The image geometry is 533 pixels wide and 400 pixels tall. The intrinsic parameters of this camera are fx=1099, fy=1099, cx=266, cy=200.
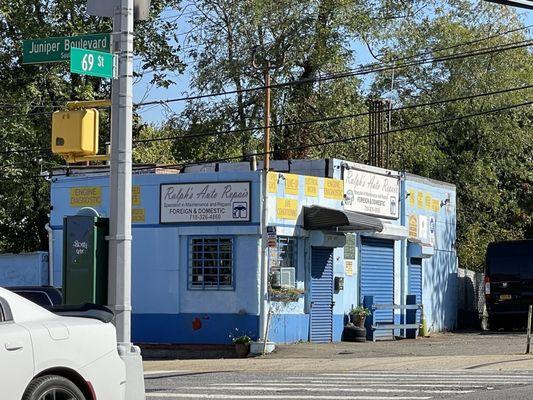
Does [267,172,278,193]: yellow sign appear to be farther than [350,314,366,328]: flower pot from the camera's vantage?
No

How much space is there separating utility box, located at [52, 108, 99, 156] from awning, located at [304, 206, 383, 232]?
13.9m

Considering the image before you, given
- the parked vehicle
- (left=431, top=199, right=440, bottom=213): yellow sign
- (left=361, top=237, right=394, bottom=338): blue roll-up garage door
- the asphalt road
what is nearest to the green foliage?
(left=361, top=237, right=394, bottom=338): blue roll-up garage door

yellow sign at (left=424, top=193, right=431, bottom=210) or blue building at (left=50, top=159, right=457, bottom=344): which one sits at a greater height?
yellow sign at (left=424, top=193, right=431, bottom=210)

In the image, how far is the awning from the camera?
25.3 meters

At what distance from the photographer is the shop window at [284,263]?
81.9 feet

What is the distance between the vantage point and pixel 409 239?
101 feet

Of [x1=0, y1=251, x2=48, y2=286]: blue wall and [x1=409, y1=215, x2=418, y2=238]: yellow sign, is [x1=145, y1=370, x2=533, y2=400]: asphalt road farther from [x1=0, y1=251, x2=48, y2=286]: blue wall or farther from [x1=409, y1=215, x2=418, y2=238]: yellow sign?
[x1=409, y1=215, x2=418, y2=238]: yellow sign

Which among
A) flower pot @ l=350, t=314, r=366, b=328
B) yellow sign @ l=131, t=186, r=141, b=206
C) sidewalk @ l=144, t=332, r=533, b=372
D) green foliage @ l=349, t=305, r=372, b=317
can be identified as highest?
yellow sign @ l=131, t=186, r=141, b=206

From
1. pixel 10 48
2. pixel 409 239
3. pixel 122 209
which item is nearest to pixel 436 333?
pixel 409 239

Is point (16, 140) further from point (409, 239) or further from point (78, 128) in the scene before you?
point (78, 128)

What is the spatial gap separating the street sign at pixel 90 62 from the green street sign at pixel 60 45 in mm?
382

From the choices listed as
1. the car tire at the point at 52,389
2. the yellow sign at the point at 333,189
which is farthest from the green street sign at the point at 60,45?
the yellow sign at the point at 333,189

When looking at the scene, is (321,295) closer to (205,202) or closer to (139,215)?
(205,202)

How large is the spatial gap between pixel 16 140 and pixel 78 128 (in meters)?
24.7
